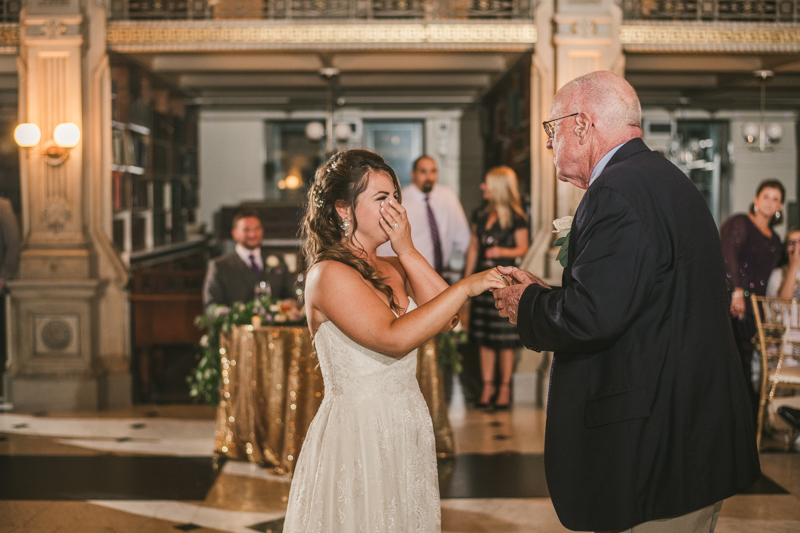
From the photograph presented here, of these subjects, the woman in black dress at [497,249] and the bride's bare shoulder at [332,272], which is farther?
the woman in black dress at [497,249]

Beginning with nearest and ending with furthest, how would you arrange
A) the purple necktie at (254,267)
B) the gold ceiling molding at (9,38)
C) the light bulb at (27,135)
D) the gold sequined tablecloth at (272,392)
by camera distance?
1. the gold sequined tablecloth at (272,392)
2. the purple necktie at (254,267)
3. the light bulb at (27,135)
4. the gold ceiling molding at (9,38)

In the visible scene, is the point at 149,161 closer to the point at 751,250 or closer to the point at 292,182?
the point at 292,182

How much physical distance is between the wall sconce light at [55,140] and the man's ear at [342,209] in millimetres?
4873

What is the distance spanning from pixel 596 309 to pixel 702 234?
1.13 feet

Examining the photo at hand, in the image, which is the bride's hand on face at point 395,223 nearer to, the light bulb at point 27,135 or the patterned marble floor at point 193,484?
the patterned marble floor at point 193,484

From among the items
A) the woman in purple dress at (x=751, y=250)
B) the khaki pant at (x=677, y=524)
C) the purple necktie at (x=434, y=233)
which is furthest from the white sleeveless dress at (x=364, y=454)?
the purple necktie at (x=434, y=233)

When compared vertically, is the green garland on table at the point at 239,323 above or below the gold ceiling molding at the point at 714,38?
below

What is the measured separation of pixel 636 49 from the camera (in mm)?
6504

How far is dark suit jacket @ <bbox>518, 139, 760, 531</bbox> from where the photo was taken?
1.68 meters

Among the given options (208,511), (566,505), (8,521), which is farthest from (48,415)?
(566,505)

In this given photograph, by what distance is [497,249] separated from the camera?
6.11m

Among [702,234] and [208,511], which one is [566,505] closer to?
[702,234]

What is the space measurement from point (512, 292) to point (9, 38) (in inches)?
242

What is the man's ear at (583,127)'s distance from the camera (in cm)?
186
